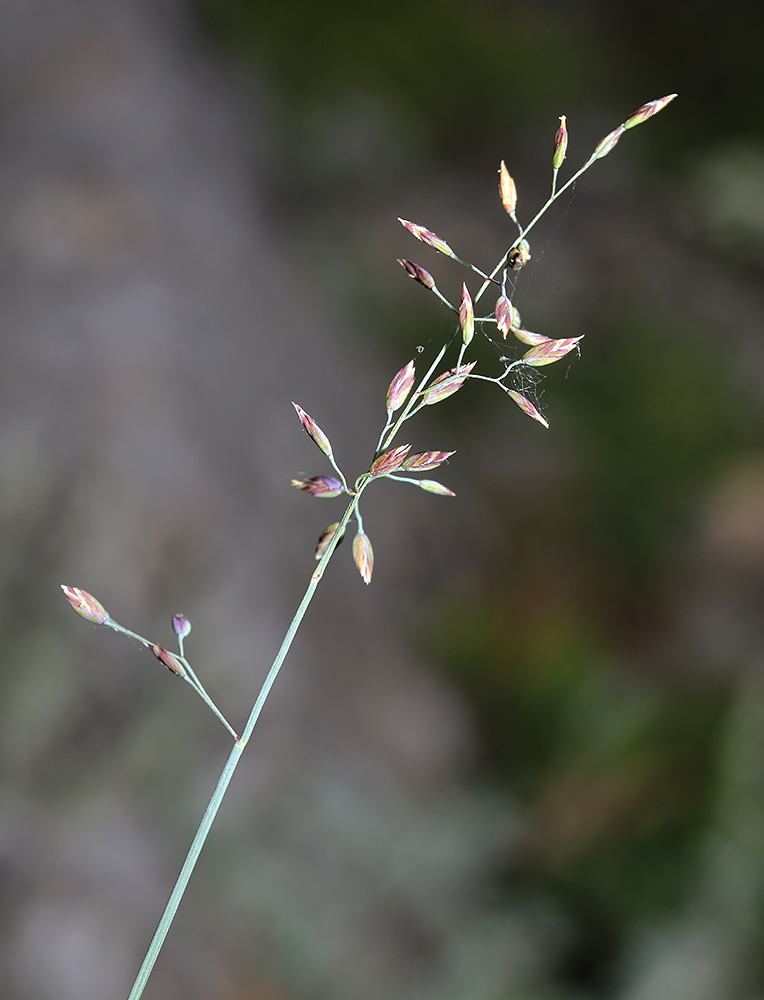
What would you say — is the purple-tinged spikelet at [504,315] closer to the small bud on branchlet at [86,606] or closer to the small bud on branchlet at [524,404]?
the small bud on branchlet at [524,404]

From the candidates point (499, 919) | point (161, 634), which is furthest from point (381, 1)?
point (499, 919)

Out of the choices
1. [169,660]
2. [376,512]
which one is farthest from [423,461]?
[376,512]

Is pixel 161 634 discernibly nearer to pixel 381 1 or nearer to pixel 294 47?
pixel 294 47

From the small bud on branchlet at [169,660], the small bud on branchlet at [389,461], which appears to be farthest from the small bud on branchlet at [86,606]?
the small bud on branchlet at [389,461]

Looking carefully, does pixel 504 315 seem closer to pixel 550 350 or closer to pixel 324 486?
pixel 550 350

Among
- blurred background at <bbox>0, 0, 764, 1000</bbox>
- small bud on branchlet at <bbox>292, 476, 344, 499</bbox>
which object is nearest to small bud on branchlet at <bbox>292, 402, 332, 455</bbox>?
small bud on branchlet at <bbox>292, 476, 344, 499</bbox>

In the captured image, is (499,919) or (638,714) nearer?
(499,919)

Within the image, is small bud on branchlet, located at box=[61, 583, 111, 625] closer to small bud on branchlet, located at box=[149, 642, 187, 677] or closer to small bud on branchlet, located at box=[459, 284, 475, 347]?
small bud on branchlet, located at box=[149, 642, 187, 677]
